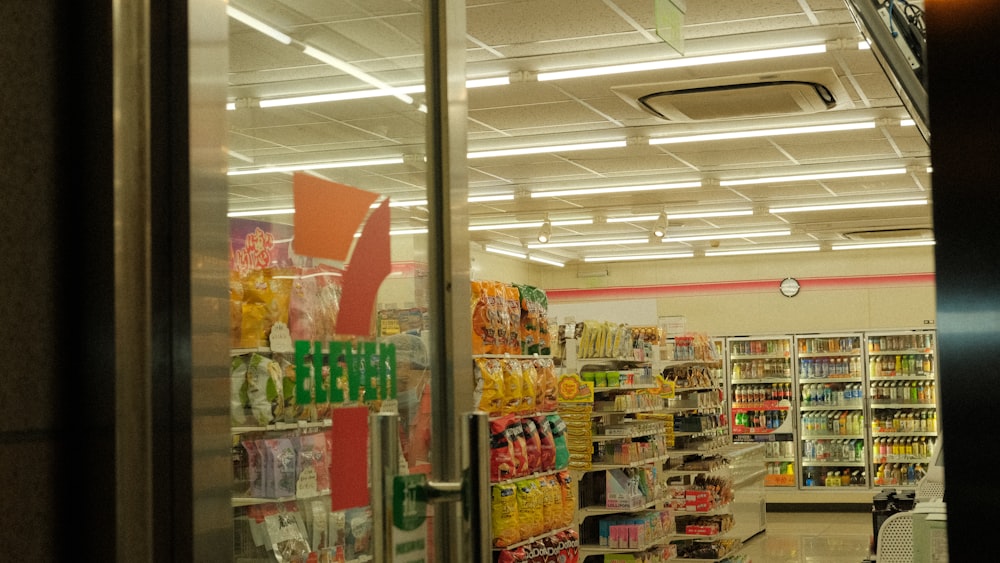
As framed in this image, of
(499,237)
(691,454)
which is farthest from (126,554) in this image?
(499,237)

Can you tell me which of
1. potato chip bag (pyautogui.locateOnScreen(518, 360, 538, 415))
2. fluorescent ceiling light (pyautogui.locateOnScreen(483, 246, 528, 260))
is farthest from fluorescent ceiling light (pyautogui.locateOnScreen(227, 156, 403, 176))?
fluorescent ceiling light (pyautogui.locateOnScreen(483, 246, 528, 260))

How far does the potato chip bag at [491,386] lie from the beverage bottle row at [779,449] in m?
11.3

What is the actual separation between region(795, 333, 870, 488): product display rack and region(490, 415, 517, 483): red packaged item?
11274 mm

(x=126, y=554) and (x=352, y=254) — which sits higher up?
(x=352, y=254)

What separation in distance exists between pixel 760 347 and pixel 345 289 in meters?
15.2

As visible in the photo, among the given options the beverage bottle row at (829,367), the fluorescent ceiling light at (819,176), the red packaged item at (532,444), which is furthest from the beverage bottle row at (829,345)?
the red packaged item at (532,444)

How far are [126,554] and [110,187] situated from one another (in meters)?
0.42

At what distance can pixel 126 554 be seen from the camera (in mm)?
1200

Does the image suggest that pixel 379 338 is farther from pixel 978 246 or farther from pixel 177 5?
pixel 978 246

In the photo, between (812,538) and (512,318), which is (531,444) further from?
(812,538)

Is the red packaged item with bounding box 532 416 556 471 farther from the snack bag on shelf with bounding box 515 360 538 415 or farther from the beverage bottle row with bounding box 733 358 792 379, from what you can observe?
the beverage bottle row with bounding box 733 358 792 379

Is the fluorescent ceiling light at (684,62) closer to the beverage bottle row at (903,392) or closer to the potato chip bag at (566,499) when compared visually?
the potato chip bag at (566,499)

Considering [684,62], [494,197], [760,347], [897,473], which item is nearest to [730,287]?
[760,347]

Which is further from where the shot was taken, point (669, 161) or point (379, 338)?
point (669, 161)
